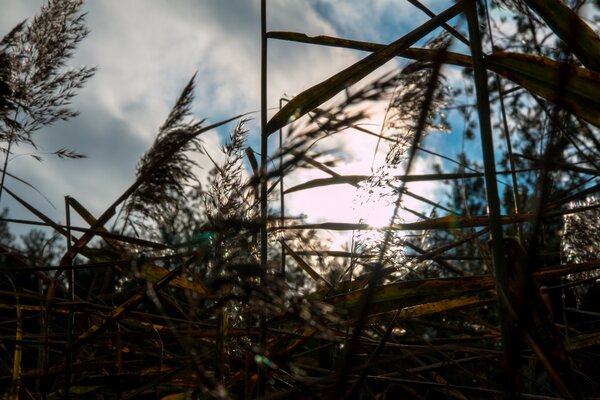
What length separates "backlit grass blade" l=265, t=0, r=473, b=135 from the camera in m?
1.05

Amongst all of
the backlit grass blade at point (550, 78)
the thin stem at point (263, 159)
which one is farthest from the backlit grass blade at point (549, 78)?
the thin stem at point (263, 159)

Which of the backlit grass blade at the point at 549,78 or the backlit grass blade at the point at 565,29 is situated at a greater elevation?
the backlit grass blade at the point at 565,29

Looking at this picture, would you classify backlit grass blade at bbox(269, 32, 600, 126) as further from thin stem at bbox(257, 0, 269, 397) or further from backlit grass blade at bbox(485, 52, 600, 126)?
thin stem at bbox(257, 0, 269, 397)

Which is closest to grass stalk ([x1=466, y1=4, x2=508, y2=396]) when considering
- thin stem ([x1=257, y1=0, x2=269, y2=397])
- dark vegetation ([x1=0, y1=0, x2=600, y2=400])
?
dark vegetation ([x1=0, y1=0, x2=600, y2=400])

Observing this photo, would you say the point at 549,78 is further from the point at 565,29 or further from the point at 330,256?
the point at 330,256

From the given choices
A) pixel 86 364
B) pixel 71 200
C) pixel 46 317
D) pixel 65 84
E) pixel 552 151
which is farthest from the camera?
pixel 65 84

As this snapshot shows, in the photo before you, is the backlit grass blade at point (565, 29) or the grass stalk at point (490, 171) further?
the backlit grass blade at point (565, 29)

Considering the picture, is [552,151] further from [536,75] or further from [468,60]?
[468,60]

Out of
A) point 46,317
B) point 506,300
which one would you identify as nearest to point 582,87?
point 506,300

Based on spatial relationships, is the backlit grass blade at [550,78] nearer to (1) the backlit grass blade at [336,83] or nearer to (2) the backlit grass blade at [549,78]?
(2) the backlit grass blade at [549,78]

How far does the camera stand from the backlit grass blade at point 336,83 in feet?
3.45

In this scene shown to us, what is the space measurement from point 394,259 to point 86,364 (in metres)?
0.96

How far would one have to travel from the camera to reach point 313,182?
72.2 inches

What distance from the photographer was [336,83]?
112cm
